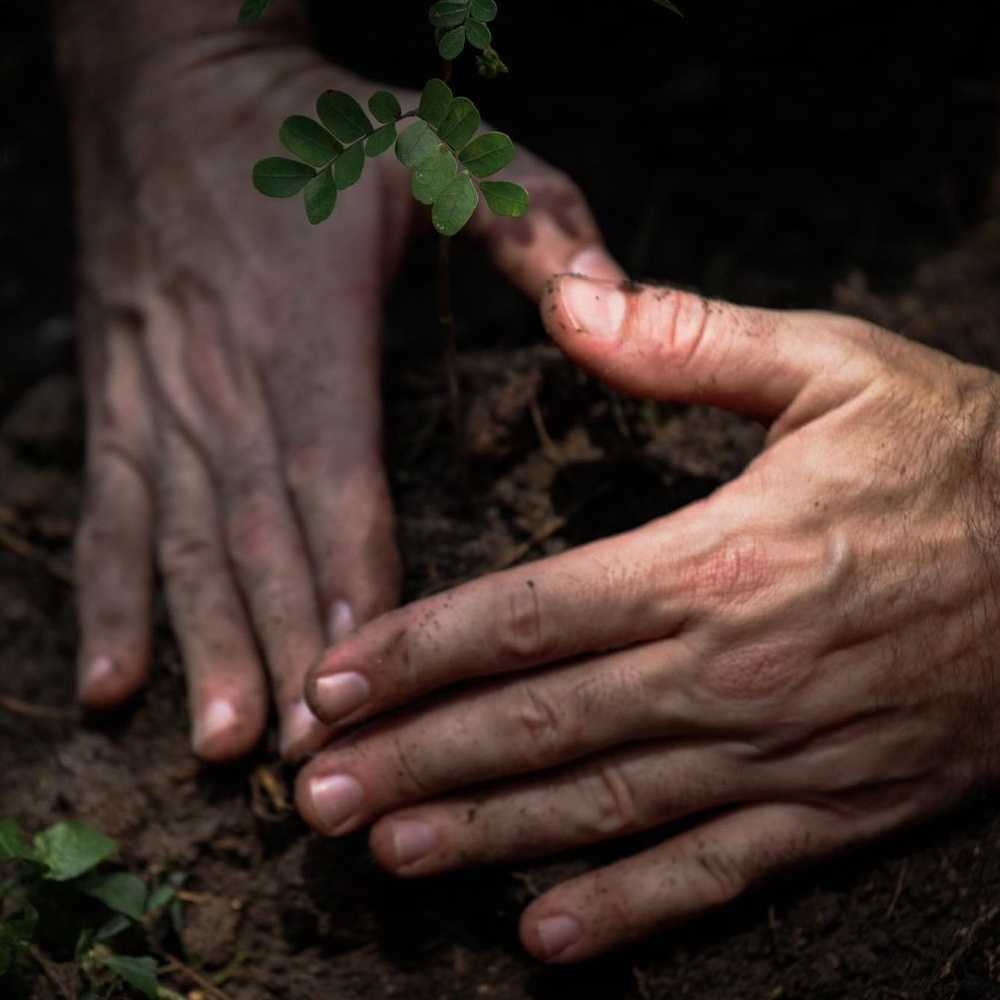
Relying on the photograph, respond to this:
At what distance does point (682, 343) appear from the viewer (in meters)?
1.63

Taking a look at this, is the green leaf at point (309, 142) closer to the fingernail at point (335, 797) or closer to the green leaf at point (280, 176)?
the green leaf at point (280, 176)

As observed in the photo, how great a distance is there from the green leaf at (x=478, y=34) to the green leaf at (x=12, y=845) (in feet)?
4.16

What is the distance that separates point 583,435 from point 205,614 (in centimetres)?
80

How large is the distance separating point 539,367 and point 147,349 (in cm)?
93

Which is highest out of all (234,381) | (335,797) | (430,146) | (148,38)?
(430,146)

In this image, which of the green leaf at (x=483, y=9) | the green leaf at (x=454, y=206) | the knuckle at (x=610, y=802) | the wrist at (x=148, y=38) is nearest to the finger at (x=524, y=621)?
the knuckle at (x=610, y=802)

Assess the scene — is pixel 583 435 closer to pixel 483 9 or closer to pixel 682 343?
pixel 682 343

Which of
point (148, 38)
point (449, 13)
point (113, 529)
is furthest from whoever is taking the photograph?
point (148, 38)

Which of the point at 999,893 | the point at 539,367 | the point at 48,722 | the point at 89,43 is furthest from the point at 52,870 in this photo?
the point at 89,43

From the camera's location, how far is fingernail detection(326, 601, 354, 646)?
74.8 inches

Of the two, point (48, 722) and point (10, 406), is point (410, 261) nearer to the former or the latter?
point (10, 406)

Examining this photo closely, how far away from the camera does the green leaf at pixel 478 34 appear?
134 centimetres

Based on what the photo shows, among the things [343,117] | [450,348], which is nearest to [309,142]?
[343,117]

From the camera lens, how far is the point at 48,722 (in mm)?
2256
